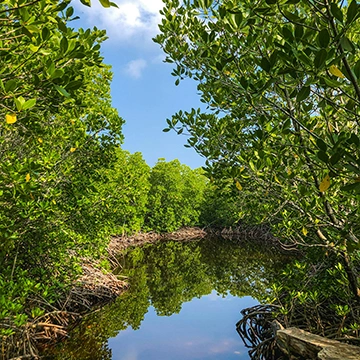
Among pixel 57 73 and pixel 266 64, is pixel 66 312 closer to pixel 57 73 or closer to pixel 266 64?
pixel 57 73

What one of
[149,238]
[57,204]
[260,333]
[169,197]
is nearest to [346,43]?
[57,204]

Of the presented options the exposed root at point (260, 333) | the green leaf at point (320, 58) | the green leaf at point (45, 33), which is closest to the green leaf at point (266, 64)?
the green leaf at point (320, 58)

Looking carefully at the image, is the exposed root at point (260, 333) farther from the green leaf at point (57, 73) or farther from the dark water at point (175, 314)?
the green leaf at point (57, 73)

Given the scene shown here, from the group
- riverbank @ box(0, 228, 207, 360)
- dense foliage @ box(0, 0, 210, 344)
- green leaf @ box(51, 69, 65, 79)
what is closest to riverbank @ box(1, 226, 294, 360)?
riverbank @ box(0, 228, 207, 360)

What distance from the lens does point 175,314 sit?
880cm

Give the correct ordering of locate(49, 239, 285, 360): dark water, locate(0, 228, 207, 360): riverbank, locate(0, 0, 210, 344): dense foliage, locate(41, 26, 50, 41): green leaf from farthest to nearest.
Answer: locate(49, 239, 285, 360): dark water
locate(0, 228, 207, 360): riverbank
locate(0, 0, 210, 344): dense foliage
locate(41, 26, 50, 41): green leaf

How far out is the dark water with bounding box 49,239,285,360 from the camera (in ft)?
21.2

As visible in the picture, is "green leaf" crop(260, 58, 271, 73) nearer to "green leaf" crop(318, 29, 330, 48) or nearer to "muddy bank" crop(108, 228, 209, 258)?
"green leaf" crop(318, 29, 330, 48)

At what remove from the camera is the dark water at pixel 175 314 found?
255 inches

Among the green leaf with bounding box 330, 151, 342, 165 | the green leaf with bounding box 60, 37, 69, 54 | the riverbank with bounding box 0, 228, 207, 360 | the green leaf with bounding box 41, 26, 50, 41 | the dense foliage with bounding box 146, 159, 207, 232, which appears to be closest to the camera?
the green leaf with bounding box 330, 151, 342, 165

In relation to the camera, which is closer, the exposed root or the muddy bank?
the exposed root

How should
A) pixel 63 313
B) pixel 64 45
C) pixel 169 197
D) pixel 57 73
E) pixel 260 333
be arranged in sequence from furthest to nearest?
pixel 169 197 → pixel 63 313 → pixel 260 333 → pixel 64 45 → pixel 57 73

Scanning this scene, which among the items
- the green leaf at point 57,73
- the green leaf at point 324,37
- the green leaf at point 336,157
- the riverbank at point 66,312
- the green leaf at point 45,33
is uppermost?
the green leaf at point 45,33

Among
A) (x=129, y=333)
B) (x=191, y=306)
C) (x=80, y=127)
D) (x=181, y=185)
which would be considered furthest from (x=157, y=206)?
(x=80, y=127)
